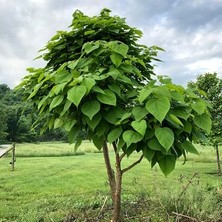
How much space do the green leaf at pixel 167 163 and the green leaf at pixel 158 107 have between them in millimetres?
306

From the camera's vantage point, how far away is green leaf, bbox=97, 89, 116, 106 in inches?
66.5

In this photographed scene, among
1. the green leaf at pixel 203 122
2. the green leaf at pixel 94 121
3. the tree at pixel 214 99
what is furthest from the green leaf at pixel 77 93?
the tree at pixel 214 99

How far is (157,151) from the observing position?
1.65 m

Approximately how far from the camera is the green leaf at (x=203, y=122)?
1705mm

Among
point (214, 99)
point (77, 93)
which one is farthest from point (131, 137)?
point (214, 99)

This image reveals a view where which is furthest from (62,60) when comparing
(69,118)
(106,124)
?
(106,124)

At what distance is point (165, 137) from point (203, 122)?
36 centimetres

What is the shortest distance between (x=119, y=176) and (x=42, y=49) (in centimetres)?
122

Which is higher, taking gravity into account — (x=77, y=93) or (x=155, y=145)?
(x=77, y=93)

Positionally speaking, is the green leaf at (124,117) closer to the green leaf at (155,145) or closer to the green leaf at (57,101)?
the green leaf at (155,145)

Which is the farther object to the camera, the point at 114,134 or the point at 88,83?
the point at 114,134

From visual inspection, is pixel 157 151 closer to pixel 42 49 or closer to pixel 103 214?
pixel 42 49

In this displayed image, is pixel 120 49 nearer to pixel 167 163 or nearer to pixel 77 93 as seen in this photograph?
pixel 77 93

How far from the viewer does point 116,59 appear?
1.84 m
